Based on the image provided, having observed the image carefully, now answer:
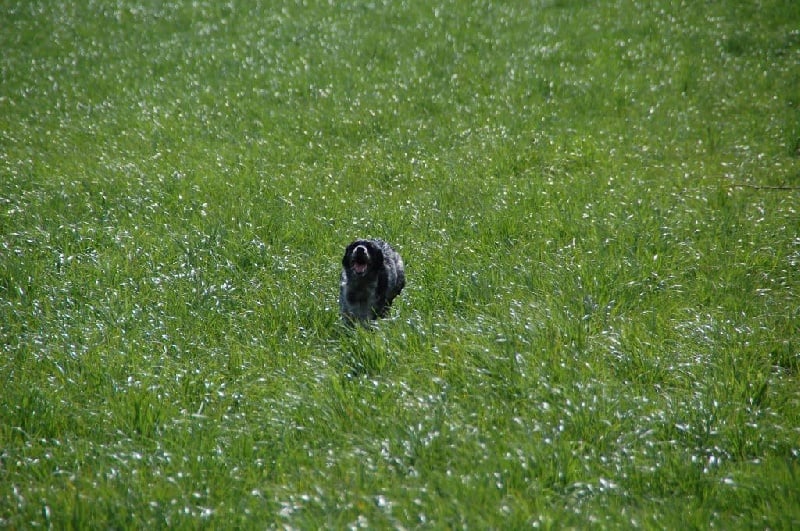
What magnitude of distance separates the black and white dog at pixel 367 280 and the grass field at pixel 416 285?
0.58 ft

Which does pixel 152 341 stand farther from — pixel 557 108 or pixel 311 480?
pixel 557 108

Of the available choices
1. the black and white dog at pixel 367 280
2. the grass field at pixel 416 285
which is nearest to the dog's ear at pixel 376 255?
the black and white dog at pixel 367 280

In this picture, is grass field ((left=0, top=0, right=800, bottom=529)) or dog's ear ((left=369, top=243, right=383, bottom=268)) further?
dog's ear ((left=369, top=243, right=383, bottom=268))

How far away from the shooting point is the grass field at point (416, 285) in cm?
440

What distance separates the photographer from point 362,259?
576 cm

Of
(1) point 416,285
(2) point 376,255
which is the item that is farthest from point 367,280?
(1) point 416,285

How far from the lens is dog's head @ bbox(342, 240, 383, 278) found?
5750 millimetres

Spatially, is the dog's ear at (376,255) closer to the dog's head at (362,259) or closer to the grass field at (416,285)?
the dog's head at (362,259)

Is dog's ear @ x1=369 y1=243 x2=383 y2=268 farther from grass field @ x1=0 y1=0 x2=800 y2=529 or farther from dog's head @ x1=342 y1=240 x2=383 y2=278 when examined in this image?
grass field @ x1=0 y1=0 x2=800 y2=529

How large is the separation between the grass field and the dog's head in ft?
1.57

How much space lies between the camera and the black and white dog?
582 cm

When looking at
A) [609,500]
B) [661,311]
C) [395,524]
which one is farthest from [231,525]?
[661,311]

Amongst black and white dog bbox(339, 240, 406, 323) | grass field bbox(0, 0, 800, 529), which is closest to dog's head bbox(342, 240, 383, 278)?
black and white dog bbox(339, 240, 406, 323)

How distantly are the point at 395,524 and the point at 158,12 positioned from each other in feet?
54.6
